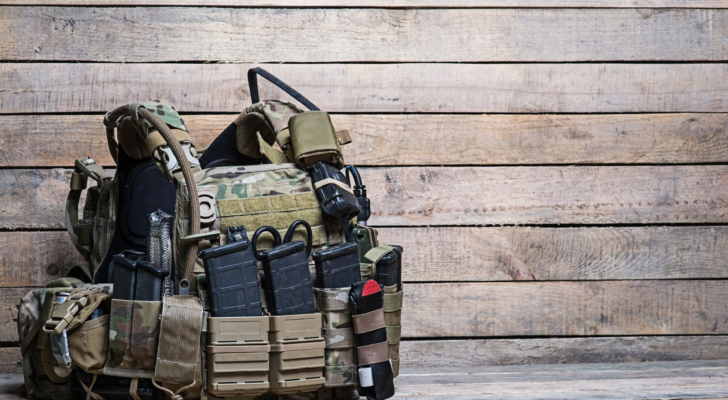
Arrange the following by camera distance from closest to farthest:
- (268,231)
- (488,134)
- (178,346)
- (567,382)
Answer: (178,346), (268,231), (567,382), (488,134)

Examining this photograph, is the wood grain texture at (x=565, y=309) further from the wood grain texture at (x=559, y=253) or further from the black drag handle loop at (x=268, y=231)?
the black drag handle loop at (x=268, y=231)

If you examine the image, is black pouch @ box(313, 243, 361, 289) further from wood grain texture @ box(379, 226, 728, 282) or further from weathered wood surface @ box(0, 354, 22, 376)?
weathered wood surface @ box(0, 354, 22, 376)

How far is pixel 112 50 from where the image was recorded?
5.91ft

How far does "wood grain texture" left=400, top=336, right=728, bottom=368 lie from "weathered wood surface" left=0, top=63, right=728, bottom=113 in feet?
2.18

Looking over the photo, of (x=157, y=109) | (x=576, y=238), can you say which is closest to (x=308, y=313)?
(x=157, y=109)

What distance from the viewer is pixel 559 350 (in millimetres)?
1925

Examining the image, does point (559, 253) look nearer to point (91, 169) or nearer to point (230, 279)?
point (230, 279)

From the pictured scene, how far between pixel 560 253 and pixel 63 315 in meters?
1.31

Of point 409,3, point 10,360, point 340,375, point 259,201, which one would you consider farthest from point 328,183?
point 10,360

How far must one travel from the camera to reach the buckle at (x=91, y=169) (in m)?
1.60

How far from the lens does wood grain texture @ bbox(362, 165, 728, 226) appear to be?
1875mm

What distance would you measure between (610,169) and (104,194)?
1.38m

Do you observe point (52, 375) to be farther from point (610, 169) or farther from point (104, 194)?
point (610, 169)

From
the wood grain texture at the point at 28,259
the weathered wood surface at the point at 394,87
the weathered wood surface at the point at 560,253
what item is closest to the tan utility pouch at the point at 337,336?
the weathered wood surface at the point at 560,253
